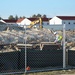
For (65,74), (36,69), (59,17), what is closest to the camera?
(65,74)

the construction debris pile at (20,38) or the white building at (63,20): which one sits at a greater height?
the white building at (63,20)

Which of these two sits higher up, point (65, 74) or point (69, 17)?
point (69, 17)

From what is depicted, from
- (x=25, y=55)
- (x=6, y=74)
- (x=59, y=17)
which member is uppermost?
(x=59, y=17)

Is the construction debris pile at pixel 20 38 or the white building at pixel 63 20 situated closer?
the construction debris pile at pixel 20 38

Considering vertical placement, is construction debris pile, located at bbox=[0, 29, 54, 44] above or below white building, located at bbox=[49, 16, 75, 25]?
below

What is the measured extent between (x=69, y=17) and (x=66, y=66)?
8575cm

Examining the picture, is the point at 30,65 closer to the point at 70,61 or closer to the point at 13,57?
the point at 13,57

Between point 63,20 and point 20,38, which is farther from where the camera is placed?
point 63,20

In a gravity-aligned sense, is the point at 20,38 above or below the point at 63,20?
below

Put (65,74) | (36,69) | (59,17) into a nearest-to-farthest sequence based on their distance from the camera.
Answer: (65,74) < (36,69) < (59,17)

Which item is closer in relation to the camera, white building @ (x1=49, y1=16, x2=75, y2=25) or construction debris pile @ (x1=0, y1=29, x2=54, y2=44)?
construction debris pile @ (x1=0, y1=29, x2=54, y2=44)

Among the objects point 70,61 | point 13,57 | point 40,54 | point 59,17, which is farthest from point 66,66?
point 59,17

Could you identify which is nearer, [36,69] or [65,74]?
[65,74]

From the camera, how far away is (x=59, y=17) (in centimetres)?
9694
